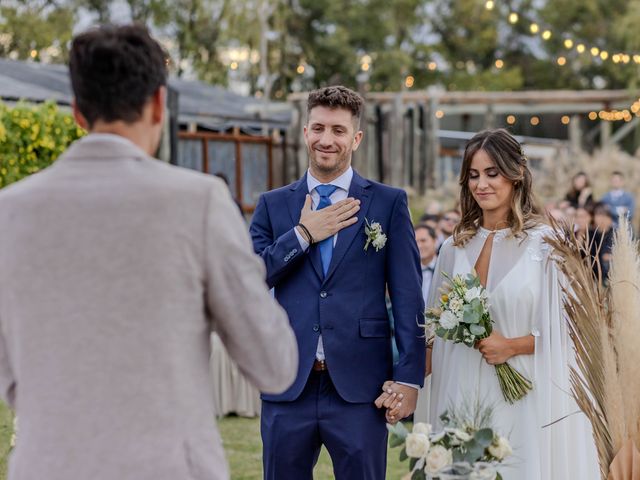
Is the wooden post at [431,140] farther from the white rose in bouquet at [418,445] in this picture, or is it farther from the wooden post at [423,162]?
the white rose in bouquet at [418,445]

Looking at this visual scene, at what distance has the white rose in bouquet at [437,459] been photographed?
3.05 meters

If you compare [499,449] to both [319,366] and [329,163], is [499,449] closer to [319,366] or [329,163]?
[319,366]

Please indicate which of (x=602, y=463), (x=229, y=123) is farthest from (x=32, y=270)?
(x=229, y=123)

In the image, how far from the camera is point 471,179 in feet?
15.1

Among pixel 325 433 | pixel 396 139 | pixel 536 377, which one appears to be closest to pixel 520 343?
pixel 536 377

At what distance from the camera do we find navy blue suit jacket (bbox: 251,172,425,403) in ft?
13.5

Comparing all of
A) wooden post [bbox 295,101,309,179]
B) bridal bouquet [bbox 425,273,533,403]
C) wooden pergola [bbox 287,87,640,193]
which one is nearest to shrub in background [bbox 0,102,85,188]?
bridal bouquet [bbox 425,273,533,403]

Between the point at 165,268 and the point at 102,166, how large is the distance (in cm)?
29

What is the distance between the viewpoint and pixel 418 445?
307 centimetres

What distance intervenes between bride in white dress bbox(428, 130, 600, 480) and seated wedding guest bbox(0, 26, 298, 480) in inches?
86.3

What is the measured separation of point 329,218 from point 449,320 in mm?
657

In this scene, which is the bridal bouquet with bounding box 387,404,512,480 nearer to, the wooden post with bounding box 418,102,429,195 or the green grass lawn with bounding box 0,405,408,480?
the green grass lawn with bounding box 0,405,408,480

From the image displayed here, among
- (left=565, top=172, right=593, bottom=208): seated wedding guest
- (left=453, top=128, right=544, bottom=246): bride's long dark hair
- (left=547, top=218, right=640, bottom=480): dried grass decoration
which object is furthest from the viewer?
(left=565, top=172, right=593, bottom=208): seated wedding guest

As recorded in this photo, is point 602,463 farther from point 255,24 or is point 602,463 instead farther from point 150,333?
point 255,24
